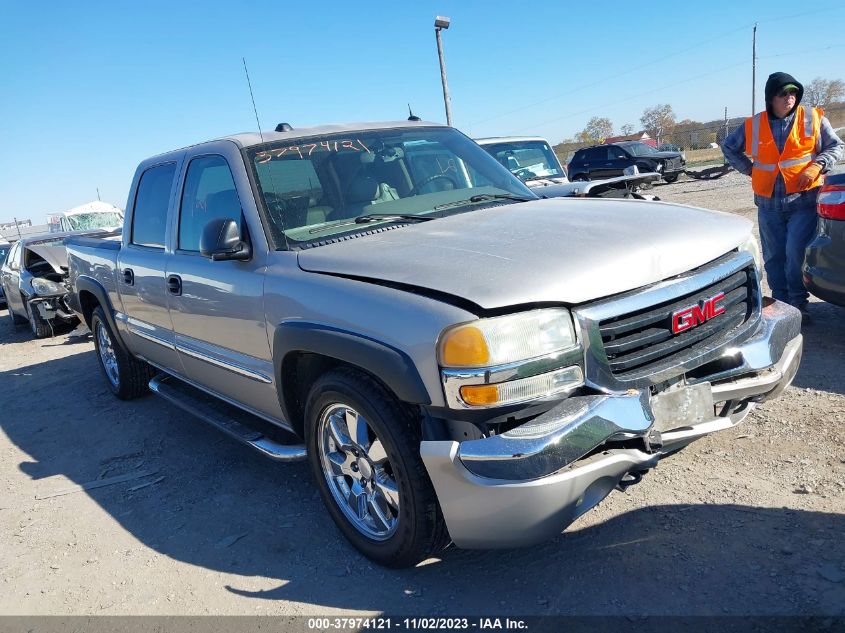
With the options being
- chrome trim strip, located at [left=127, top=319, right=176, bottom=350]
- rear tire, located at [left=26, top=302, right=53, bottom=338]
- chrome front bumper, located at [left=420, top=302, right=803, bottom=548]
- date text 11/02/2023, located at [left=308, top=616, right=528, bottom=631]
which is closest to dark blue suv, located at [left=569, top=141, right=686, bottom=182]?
rear tire, located at [left=26, top=302, right=53, bottom=338]

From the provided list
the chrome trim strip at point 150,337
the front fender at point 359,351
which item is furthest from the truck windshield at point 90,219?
the front fender at point 359,351

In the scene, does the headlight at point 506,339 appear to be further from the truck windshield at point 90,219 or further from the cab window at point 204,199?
the truck windshield at point 90,219

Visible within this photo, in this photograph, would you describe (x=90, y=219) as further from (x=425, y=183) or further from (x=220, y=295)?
(x=425, y=183)

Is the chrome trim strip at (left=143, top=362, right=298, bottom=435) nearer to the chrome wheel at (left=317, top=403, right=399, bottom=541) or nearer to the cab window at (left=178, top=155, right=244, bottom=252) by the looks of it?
the chrome wheel at (left=317, top=403, right=399, bottom=541)

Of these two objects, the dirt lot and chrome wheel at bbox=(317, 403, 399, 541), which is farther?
chrome wheel at bbox=(317, 403, 399, 541)

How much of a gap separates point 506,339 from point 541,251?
48 centimetres

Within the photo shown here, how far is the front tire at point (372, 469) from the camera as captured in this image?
2.47m

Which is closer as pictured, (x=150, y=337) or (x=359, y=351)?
(x=359, y=351)

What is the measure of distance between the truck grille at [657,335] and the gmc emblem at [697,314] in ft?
0.04

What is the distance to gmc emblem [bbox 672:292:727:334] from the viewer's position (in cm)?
251

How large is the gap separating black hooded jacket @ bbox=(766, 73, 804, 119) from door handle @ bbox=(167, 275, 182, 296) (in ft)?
15.3

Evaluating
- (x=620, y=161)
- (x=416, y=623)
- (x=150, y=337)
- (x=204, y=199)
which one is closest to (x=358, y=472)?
(x=416, y=623)

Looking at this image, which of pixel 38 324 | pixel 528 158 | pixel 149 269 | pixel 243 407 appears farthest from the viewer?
pixel 528 158

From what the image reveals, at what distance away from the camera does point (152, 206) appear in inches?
180
